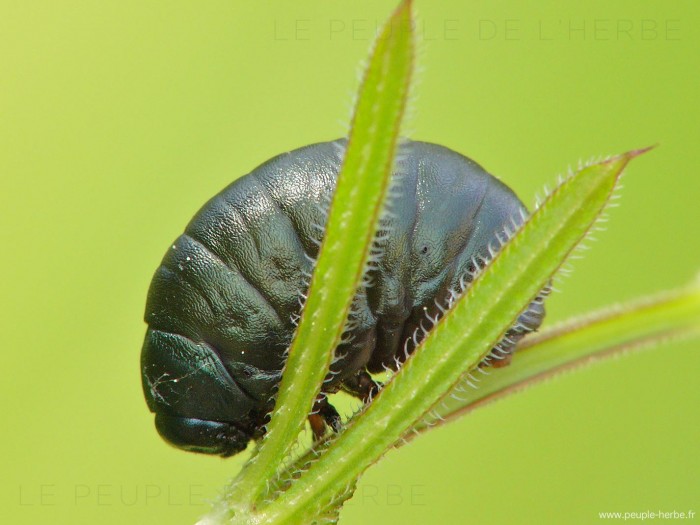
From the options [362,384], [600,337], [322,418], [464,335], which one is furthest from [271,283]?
[600,337]

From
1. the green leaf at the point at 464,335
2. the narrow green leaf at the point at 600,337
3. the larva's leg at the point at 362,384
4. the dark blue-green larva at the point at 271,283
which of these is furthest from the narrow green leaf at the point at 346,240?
the larva's leg at the point at 362,384

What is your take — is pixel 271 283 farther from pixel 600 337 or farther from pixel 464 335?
pixel 600 337

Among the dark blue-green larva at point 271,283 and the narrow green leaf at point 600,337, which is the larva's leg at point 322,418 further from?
the narrow green leaf at point 600,337

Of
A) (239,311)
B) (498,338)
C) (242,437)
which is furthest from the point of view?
(242,437)

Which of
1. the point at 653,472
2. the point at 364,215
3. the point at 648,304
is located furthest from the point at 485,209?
the point at 653,472

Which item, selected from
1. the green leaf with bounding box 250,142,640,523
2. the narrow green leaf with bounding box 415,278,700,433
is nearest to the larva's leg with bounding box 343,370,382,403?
the narrow green leaf with bounding box 415,278,700,433

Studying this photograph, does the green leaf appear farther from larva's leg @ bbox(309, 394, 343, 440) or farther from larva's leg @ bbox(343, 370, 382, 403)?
larva's leg @ bbox(343, 370, 382, 403)

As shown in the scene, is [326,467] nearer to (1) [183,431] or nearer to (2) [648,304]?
(1) [183,431]
